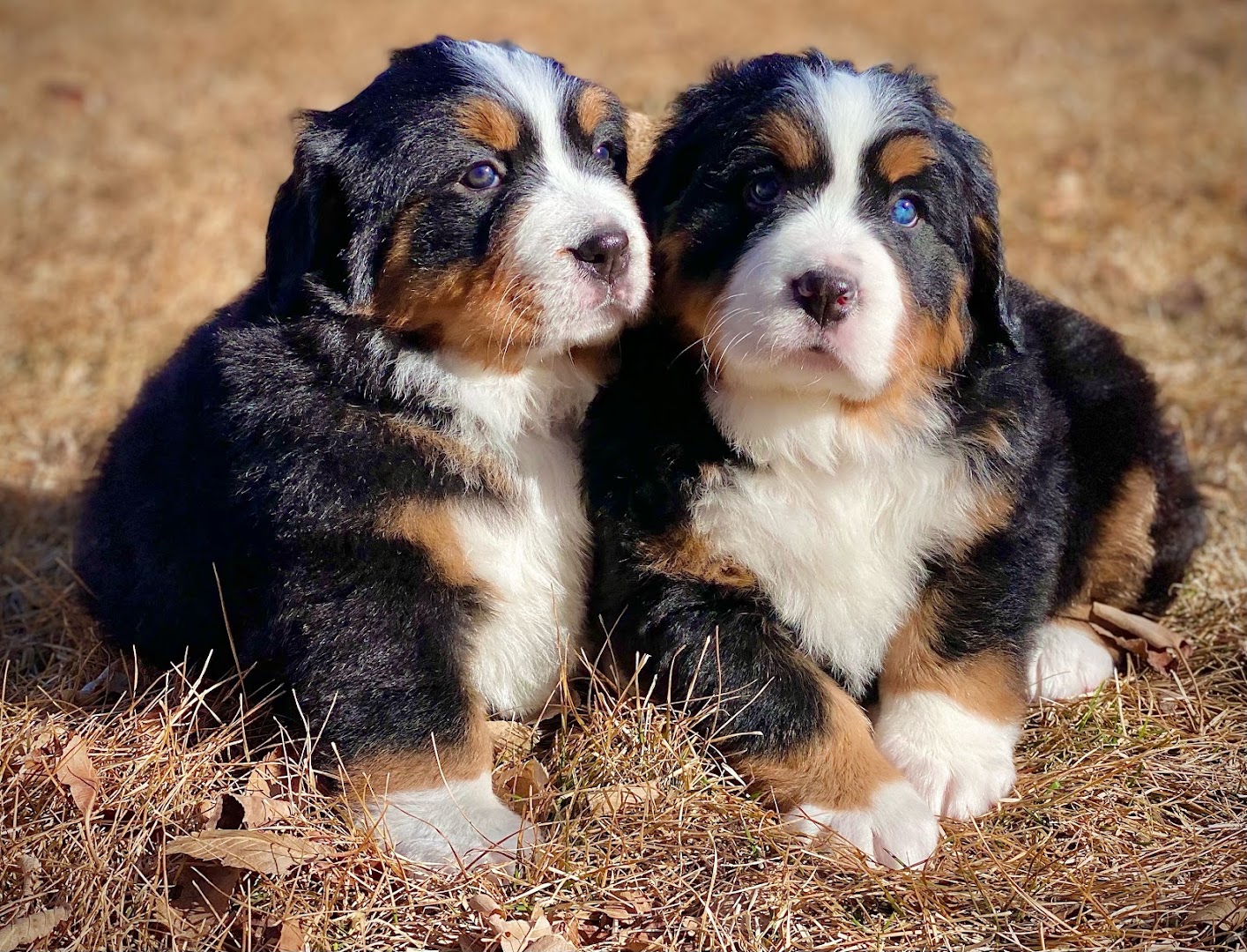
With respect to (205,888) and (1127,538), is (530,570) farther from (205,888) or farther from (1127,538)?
(1127,538)

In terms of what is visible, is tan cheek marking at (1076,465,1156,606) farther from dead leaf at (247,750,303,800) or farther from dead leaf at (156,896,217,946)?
dead leaf at (156,896,217,946)

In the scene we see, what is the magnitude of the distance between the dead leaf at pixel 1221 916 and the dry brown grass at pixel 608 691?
0.02 m

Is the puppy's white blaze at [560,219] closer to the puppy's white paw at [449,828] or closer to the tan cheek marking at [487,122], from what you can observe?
the tan cheek marking at [487,122]

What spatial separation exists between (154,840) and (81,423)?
3.20m

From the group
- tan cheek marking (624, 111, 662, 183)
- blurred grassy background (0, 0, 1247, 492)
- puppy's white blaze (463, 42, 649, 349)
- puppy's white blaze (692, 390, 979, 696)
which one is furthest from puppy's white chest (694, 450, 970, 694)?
blurred grassy background (0, 0, 1247, 492)

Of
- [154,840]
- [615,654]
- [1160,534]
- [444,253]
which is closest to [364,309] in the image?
[444,253]

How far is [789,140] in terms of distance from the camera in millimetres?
2850

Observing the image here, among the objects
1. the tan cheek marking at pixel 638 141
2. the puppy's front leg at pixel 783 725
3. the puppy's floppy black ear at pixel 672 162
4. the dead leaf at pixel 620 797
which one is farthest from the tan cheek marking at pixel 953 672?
the tan cheek marking at pixel 638 141

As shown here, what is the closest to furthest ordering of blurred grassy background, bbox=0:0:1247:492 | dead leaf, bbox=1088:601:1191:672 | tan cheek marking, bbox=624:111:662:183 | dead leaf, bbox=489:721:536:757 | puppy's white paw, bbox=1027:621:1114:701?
dead leaf, bbox=489:721:536:757 → tan cheek marking, bbox=624:111:662:183 → puppy's white paw, bbox=1027:621:1114:701 → dead leaf, bbox=1088:601:1191:672 → blurred grassy background, bbox=0:0:1247:492

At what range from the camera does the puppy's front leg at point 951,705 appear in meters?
3.04

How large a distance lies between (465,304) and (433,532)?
0.56m

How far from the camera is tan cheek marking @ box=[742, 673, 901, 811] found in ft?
9.40

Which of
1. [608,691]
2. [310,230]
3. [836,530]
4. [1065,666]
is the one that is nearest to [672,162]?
[310,230]

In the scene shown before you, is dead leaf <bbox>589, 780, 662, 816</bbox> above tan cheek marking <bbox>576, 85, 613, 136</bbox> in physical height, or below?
below
